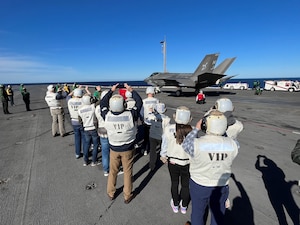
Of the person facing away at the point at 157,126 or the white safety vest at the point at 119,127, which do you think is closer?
the white safety vest at the point at 119,127

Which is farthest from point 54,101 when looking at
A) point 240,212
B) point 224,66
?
point 224,66

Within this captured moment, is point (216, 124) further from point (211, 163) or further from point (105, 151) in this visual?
point (105, 151)

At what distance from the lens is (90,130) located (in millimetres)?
4566

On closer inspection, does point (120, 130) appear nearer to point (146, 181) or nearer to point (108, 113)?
point (108, 113)

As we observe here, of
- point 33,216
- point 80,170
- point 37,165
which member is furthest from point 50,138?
point 33,216

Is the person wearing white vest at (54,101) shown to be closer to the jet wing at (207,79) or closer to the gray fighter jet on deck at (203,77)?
the jet wing at (207,79)

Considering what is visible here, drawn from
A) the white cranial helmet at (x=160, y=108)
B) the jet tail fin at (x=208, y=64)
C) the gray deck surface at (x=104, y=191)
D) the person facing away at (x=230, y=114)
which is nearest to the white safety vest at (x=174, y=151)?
the person facing away at (x=230, y=114)

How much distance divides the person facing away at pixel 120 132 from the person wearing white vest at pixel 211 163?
1.25 metres

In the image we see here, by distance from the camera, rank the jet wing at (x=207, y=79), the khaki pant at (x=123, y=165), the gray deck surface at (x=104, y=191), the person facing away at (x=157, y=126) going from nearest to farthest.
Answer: the gray deck surface at (x=104, y=191), the khaki pant at (x=123, y=165), the person facing away at (x=157, y=126), the jet wing at (x=207, y=79)

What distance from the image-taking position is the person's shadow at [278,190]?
3.07 metres

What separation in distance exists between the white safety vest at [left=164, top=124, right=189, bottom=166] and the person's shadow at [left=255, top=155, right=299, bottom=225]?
1.95 metres

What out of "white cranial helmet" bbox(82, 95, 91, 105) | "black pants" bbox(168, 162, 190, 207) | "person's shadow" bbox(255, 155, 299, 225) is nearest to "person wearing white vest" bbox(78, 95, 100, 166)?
"white cranial helmet" bbox(82, 95, 91, 105)

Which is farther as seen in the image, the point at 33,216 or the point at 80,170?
the point at 80,170

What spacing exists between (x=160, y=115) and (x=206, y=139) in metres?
2.35
